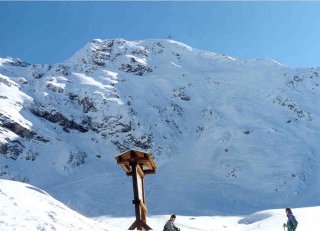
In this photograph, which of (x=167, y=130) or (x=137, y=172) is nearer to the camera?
(x=137, y=172)

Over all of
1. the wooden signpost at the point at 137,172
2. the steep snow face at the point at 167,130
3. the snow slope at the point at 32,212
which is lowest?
the snow slope at the point at 32,212

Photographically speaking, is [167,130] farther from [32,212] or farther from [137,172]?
[32,212]

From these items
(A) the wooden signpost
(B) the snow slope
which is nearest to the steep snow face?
(A) the wooden signpost

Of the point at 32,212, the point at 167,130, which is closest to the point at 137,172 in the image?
the point at 32,212

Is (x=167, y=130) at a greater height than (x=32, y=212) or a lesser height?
greater

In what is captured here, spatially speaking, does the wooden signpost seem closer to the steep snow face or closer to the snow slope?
the snow slope

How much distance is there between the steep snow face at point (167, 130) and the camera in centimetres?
3888

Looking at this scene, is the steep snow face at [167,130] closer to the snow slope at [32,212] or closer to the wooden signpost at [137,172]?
the wooden signpost at [137,172]

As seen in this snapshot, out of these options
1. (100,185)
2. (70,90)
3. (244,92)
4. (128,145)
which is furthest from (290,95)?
(100,185)

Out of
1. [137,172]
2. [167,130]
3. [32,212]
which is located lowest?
[32,212]

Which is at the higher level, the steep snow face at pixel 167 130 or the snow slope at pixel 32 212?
the steep snow face at pixel 167 130

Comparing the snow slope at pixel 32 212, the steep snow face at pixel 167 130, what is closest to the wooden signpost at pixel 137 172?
the snow slope at pixel 32 212

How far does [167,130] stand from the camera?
5356 centimetres

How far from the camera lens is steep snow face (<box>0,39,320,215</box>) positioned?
38.9m
